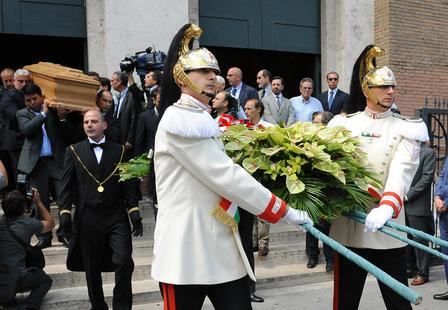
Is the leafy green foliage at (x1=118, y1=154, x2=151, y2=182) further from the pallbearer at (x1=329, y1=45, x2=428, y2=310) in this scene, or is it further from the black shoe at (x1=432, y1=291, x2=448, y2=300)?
the black shoe at (x1=432, y1=291, x2=448, y2=300)

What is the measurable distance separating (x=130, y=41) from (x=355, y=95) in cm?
597

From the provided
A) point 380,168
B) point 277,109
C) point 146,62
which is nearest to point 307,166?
point 380,168

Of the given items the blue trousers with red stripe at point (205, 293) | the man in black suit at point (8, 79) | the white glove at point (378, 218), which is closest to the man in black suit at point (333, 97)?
the man in black suit at point (8, 79)

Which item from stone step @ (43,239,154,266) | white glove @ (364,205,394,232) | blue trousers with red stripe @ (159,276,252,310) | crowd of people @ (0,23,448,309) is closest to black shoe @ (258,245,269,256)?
crowd of people @ (0,23,448,309)

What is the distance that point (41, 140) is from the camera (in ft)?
21.2

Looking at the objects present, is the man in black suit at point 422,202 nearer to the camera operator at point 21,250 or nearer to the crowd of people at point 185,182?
the crowd of people at point 185,182

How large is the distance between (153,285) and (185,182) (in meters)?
3.49

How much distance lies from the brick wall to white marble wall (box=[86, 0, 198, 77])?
4.96 metres

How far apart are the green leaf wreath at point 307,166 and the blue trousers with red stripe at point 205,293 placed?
23.2 inches

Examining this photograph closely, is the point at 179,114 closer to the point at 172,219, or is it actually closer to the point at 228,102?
the point at 172,219

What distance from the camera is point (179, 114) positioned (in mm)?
2822

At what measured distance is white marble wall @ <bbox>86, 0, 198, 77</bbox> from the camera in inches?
359

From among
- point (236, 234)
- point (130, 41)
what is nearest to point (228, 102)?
point (236, 234)

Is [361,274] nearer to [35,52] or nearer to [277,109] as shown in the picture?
[277,109]
